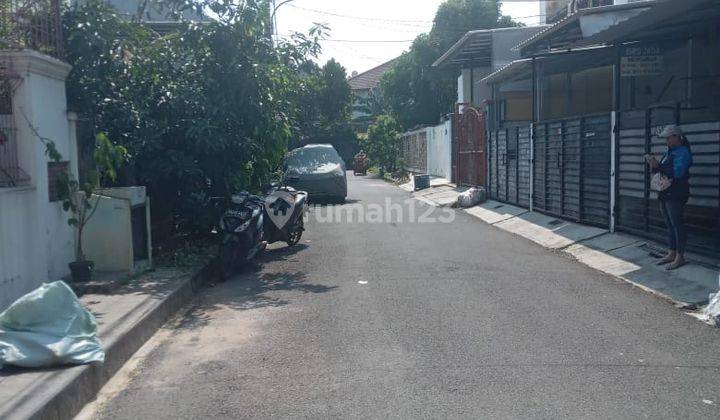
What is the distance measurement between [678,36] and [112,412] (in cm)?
1116

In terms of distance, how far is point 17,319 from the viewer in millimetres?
5539

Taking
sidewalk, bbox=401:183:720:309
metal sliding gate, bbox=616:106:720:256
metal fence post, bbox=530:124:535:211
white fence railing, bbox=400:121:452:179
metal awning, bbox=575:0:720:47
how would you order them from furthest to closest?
white fence railing, bbox=400:121:452:179 < metal fence post, bbox=530:124:535:211 < metal sliding gate, bbox=616:106:720:256 < metal awning, bbox=575:0:720:47 < sidewalk, bbox=401:183:720:309

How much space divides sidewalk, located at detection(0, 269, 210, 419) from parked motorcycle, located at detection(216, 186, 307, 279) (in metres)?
0.59

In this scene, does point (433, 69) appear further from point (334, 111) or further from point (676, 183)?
point (676, 183)

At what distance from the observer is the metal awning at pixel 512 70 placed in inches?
667

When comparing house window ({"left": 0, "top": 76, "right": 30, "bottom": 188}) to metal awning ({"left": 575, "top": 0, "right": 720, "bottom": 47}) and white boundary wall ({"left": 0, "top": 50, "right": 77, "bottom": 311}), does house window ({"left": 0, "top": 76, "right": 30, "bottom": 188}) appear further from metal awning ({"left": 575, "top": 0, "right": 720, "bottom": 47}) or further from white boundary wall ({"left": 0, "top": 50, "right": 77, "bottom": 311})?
metal awning ({"left": 575, "top": 0, "right": 720, "bottom": 47})

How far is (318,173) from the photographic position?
2114 cm

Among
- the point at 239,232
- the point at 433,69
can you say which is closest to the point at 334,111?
the point at 433,69

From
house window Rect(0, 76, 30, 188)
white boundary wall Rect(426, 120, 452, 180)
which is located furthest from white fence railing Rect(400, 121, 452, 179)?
house window Rect(0, 76, 30, 188)

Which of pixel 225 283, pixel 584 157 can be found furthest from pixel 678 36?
pixel 225 283

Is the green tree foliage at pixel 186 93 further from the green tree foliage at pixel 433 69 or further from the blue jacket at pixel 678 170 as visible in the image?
the green tree foliage at pixel 433 69

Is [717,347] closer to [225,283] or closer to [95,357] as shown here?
[95,357]

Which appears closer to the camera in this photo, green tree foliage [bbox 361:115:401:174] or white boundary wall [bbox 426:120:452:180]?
white boundary wall [bbox 426:120:452:180]

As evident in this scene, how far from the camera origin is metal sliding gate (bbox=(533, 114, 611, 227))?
12.4 metres
